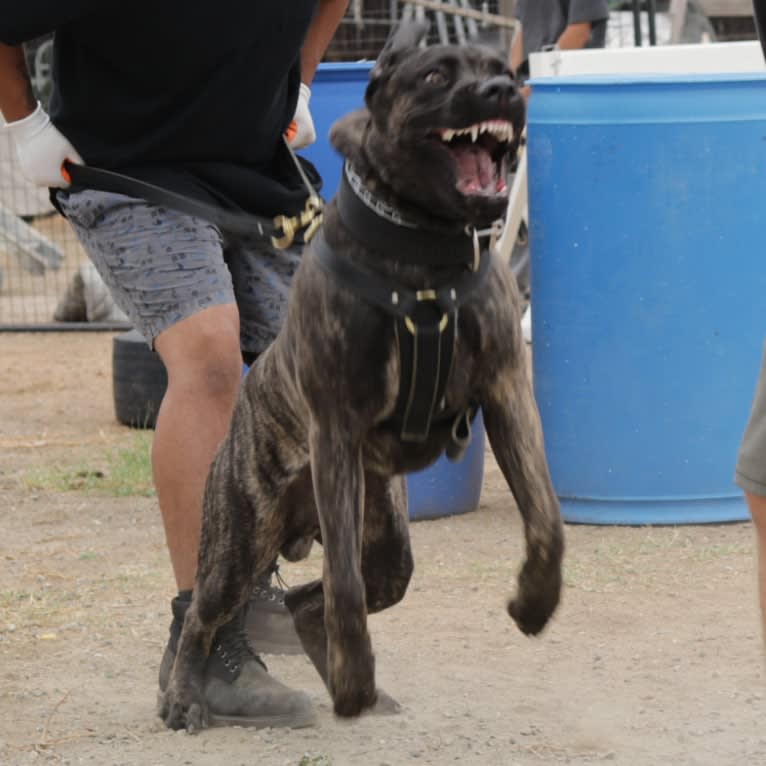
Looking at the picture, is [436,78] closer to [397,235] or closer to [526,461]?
[397,235]

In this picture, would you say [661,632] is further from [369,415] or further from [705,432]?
[369,415]

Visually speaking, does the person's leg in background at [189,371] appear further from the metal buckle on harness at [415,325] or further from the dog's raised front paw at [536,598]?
the metal buckle on harness at [415,325]

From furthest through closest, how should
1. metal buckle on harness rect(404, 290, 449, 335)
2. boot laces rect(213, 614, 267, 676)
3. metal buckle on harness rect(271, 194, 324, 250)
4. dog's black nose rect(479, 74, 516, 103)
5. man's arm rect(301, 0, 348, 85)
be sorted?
man's arm rect(301, 0, 348, 85) < metal buckle on harness rect(271, 194, 324, 250) < boot laces rect(213, 614, 267, 676) < metal buckle on harness rect(404, 290, 449, 335) < dog's black nose rect(479, 74, 516, 103)

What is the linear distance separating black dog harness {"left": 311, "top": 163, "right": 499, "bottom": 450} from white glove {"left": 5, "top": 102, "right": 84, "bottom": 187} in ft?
3.84

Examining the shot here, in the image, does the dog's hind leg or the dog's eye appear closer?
the dog's eye

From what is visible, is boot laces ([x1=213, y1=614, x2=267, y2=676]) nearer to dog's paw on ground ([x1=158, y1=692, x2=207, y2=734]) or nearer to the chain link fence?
dog's paw on ground ([x1=158, y1=692, x2=207, y2=734])

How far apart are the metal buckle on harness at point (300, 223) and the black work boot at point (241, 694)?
0.99 meters

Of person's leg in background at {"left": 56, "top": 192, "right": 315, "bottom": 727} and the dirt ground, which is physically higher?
person's leg in background at {"left": 56, "top": 192, "right": 315, "bottom": 727}

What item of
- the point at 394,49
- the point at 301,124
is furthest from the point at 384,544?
the point at 301,124

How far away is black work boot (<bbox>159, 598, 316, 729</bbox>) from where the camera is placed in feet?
13.6

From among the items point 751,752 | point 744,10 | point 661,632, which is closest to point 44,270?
point 744,10

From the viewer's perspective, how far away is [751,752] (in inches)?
152

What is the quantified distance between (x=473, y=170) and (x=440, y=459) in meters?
3.00

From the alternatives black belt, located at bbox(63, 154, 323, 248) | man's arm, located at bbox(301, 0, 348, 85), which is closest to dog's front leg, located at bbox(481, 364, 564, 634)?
black belt, located at bbox(63, 154, 323, 248)
